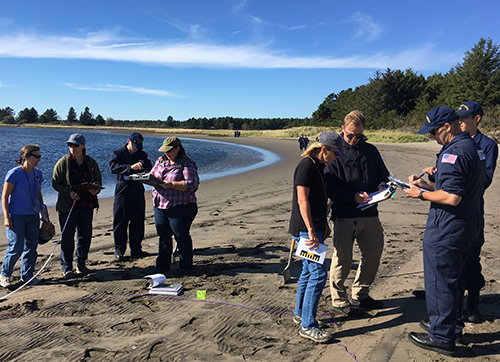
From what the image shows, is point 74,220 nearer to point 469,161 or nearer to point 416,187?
point 416,187

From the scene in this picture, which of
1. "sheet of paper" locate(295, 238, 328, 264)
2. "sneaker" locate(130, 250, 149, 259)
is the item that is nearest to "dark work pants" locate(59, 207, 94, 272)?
"sneaker" locate(130, 250, 149, 259)

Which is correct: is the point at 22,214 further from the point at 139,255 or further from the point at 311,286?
the point at 311,286

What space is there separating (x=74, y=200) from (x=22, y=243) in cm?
84

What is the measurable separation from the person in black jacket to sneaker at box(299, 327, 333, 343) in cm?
58

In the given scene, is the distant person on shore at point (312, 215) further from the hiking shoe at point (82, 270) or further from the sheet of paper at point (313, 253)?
the hiking shoe at point (82, 270)

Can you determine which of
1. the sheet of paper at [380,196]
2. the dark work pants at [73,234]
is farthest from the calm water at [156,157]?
the sheet of paper at [380,196]

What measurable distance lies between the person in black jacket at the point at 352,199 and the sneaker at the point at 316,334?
577mm

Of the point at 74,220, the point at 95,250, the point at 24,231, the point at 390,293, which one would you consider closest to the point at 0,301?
the point at 24,231

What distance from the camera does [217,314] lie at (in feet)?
12.6

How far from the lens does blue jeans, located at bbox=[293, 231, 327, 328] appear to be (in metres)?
3.26

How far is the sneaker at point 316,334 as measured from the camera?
326 cm

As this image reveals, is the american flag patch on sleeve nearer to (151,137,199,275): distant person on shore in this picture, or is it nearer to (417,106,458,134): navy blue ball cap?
(417,106,458,134): navy blue ball cap

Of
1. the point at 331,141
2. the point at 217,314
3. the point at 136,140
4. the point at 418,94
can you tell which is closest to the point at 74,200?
the point at 136,140

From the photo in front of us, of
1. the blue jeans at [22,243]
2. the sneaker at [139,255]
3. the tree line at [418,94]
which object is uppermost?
the tree line at [418,94]
